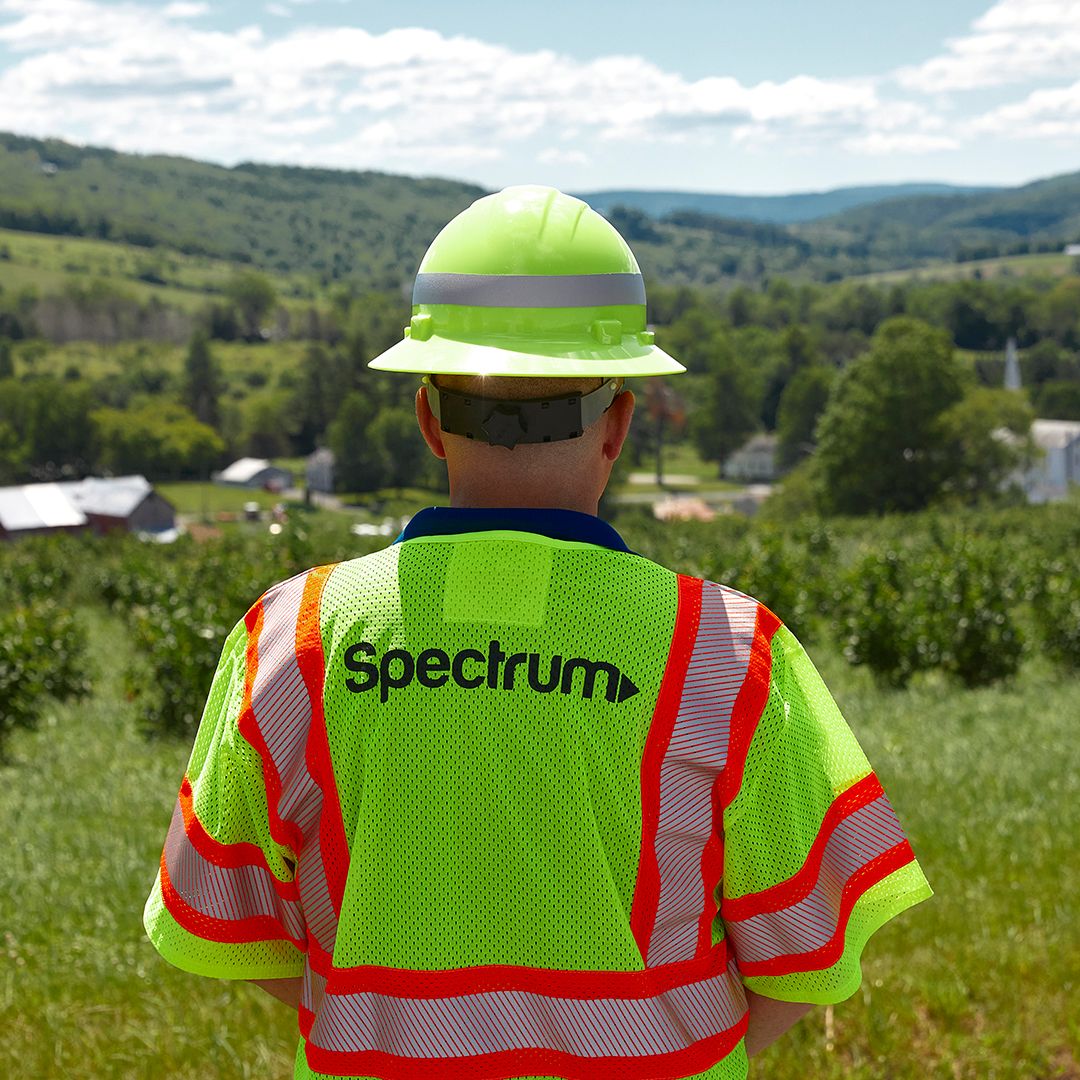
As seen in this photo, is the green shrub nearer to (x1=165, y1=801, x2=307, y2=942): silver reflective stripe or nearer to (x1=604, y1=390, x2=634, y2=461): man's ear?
(x1=165, y1=801, x2=307, y2=942): silver reflective stripe

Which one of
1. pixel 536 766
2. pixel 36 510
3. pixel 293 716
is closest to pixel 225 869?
pixel 293 716

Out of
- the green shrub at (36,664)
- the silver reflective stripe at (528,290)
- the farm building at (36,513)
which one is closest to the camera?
the silver reflective stripe at (528,290)

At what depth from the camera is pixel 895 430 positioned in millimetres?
59875

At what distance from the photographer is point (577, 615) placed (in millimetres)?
2088

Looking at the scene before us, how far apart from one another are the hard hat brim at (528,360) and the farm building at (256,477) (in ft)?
380

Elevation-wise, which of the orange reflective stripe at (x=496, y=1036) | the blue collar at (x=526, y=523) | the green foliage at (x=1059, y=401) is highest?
the blue collar at (x=526, y=523)

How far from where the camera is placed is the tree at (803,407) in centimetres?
11362

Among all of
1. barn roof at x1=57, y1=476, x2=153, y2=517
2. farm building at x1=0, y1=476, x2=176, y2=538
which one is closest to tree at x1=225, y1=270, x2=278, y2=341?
barn roof at x1=57, y1=476, x2=153, y2=517

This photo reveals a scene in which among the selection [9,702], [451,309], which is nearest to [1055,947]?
[451,309]

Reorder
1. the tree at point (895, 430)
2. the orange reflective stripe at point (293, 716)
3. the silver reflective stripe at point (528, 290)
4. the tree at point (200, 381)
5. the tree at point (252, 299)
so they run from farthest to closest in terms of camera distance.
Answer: the tree at point (252, 299), the tree at point (200, 381), the tree at point (895, 430), the silver reflective stripe at point (528, 290), the orange reflective stripe at point (293, 716)

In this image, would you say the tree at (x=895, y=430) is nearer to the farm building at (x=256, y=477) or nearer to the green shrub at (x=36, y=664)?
the green shrub at (x=36, y=664)

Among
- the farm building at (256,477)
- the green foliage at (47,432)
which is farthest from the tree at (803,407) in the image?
the green foliage at (47,432)

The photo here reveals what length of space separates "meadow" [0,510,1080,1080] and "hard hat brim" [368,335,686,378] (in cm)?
322

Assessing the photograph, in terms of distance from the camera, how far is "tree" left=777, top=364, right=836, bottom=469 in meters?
114
